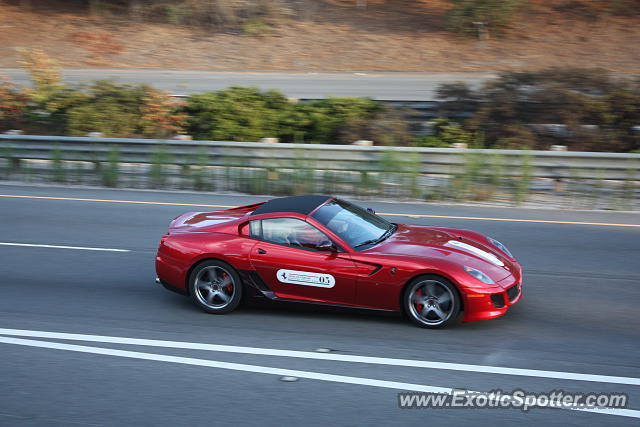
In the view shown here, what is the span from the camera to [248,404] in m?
5.46

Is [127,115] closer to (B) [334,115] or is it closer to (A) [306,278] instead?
(B) [334,115]

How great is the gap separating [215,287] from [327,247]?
54.1 inches

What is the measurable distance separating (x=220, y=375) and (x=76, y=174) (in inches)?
432

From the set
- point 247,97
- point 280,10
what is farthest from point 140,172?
point 280,10

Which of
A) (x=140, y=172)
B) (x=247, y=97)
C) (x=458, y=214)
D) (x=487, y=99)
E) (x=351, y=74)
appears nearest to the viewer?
(x=458, y=214)

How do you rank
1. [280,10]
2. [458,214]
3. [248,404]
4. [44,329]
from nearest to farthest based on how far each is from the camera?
[248,404]
[44,329]
[458,214]
[280,10]

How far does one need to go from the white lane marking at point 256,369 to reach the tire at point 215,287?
3.89 ft

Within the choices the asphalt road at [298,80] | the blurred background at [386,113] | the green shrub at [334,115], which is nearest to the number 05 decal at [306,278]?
the blurred background at [386,113]

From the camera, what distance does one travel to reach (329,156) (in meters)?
14.2

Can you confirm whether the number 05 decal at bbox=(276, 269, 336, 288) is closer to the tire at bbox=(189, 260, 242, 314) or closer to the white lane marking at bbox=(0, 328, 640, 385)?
the tire at bbox=(189, 260, 242, 314)

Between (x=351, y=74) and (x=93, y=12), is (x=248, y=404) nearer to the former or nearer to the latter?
(x=351, y=74)

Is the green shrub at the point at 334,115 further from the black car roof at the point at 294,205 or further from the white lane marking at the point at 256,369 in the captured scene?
the white lane marking at the point at 256,369

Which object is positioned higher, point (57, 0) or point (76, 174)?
point (57, 0)

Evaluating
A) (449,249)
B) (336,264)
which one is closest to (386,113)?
(449,249)
